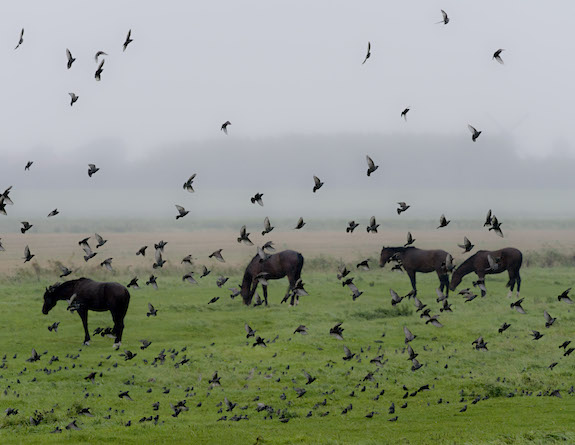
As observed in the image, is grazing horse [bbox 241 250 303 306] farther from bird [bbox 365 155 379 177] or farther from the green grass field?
bird [bbox 365 155 379 177]

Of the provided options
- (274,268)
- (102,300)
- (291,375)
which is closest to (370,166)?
(291,375)

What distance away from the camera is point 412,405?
95.2 feet

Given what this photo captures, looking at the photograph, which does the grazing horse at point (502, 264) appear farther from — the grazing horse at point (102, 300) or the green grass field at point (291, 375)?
the grazing horse at point (102, 300)

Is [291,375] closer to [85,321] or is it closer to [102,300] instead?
[102,300]

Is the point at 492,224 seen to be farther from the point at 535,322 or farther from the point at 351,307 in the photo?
the point at 351,307

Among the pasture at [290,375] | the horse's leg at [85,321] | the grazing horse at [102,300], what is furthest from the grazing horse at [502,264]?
the horse's leg at [85,321]

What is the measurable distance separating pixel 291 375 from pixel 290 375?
4 cm

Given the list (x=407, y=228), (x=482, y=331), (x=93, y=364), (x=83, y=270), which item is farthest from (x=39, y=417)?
(x=407, y=228)

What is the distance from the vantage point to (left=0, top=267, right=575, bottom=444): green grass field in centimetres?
2503

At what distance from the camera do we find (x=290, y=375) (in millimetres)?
33500

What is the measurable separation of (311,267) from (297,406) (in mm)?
52185

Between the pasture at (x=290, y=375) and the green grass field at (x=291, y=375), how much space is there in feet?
0.27

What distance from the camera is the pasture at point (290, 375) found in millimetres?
25125

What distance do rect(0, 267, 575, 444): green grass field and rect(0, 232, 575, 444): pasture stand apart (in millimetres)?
81
